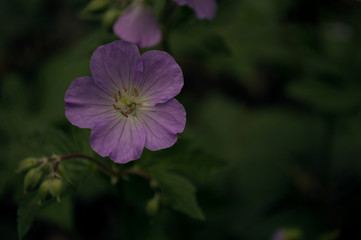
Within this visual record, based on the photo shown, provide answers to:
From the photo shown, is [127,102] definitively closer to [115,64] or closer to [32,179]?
[115,64]

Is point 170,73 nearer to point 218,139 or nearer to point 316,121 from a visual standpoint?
point 218,139

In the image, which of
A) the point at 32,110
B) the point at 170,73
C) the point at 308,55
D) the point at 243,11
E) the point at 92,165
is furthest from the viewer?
the point at 243,11

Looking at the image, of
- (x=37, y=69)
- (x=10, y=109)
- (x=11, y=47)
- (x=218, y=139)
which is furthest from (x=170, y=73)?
(x=11, y=47)

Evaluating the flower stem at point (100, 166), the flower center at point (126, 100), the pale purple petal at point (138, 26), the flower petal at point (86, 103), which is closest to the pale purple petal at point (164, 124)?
the flower center at point (126, 100)

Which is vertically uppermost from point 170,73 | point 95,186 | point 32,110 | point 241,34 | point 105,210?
point 170,73

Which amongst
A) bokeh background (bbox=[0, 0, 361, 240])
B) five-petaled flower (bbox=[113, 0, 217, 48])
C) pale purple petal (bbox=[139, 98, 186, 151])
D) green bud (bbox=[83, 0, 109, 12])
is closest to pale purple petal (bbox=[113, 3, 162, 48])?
five-petaled flower (bbox=[113, 0, 217, 48])

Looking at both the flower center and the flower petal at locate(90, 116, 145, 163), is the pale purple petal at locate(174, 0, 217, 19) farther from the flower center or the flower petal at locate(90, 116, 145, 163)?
the flower petal at locate(90, 116, 145, 163)
